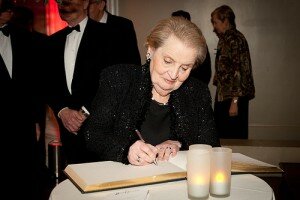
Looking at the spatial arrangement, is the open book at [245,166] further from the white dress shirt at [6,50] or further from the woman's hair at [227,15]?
the woman's hair at [227,15]

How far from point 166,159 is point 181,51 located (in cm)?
43

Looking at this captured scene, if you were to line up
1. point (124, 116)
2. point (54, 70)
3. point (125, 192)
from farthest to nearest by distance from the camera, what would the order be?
1. point (54, 70)
2. point (124, 116)
3. point (125, 192)

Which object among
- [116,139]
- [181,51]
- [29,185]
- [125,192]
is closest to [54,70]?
[29,185]

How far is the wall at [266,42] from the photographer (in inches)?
230

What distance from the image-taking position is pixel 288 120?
602cm

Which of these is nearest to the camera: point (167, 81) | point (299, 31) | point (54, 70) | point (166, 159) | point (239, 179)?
point (239, 179)

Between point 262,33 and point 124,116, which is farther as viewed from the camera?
point 262,33

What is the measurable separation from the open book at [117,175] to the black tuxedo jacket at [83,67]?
1.16 meters

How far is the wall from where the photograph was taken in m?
5.85

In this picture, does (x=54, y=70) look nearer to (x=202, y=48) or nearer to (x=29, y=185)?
(x=29, y=185)

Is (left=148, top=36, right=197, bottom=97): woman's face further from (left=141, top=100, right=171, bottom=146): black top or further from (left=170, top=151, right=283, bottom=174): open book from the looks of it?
(left=170, top=151, right=283, bottom=174): open book

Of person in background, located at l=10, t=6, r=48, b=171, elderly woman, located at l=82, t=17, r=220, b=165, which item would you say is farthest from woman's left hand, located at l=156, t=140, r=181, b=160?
person in background, located at l=10, t=6, r=48, b=171

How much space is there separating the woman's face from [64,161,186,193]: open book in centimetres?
37

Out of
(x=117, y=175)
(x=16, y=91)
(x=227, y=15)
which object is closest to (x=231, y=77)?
(x=227, y=15)
